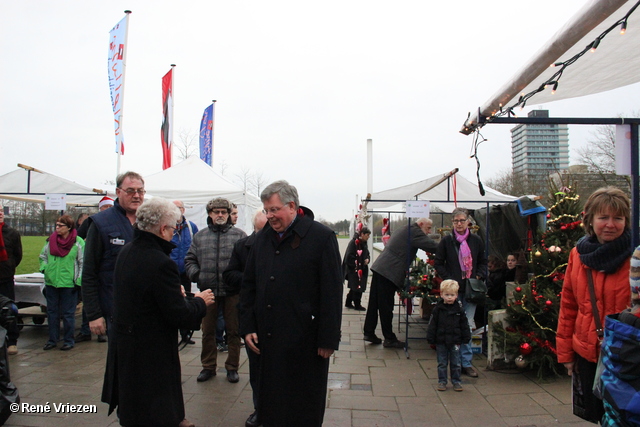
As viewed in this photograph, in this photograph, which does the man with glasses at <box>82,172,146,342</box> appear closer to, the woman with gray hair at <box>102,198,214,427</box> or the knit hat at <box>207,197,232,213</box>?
the woman with gray hair at <box>102,198,214,427</box>

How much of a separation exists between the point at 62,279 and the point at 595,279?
591 centimetres

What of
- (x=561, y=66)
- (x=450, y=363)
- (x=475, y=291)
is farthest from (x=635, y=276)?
(x=475, y=291)

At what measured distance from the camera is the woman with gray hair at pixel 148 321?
2580 millimetres

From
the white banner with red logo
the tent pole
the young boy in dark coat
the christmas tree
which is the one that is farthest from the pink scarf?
the white banner with red logo

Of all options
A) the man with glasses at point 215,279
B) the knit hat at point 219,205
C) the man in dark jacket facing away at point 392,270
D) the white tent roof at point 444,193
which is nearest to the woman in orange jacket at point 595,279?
the man with glasses at point 215,279

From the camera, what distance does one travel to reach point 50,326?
19.5 ft

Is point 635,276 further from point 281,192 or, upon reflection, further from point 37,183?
point 37,183

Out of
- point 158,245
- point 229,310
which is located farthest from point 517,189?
point 158,245

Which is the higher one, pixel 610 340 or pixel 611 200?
pixel 611 200

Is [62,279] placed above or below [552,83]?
below

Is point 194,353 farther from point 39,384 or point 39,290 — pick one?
point 39,290

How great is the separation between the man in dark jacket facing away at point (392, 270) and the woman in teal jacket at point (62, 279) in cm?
394

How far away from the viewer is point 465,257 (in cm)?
551

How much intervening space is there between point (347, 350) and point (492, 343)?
1.85 meters
